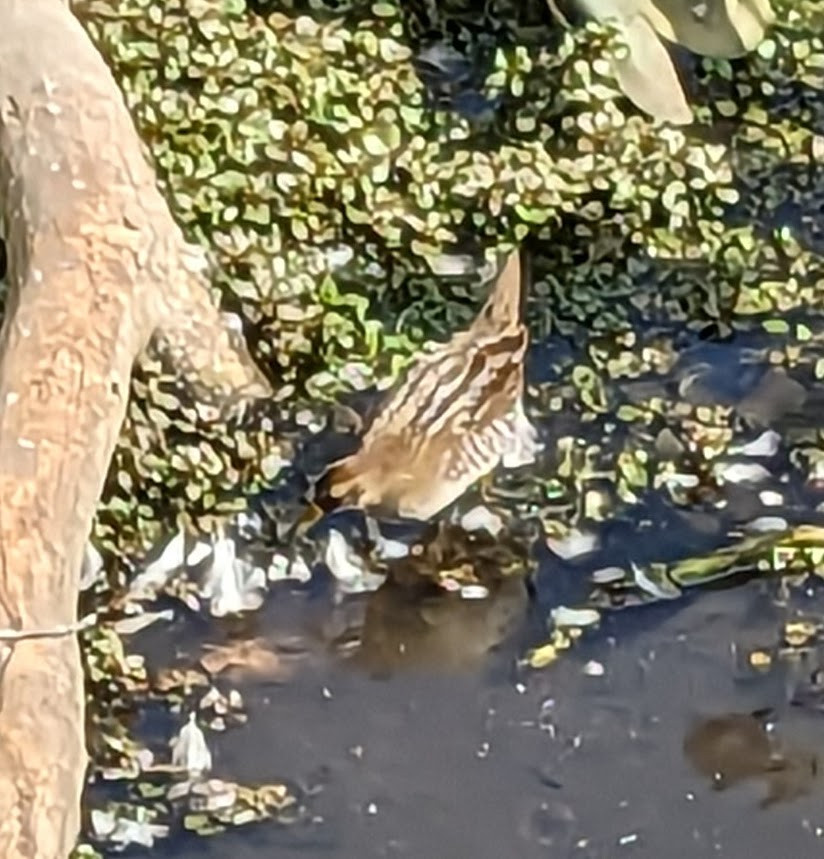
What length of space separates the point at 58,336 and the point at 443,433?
0.35 metres

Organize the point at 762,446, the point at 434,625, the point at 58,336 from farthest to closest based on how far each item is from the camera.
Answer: the point at 762,446 → the point at 434,625 → the point at 58,336

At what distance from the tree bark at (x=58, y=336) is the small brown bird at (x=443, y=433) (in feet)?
0.60

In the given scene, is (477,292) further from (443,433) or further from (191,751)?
(191,751)

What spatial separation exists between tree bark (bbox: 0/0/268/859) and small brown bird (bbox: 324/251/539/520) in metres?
0.18

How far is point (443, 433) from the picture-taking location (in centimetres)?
161

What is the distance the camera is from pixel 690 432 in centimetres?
167

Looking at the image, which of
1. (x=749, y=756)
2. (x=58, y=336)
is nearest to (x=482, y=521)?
(x=749, y=756)

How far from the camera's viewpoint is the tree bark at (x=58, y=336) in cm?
136

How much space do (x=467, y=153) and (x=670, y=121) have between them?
0.64 feet

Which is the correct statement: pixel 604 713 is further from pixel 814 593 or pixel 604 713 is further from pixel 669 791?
pixel 814 593

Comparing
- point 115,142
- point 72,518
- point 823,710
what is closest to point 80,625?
point 72,518

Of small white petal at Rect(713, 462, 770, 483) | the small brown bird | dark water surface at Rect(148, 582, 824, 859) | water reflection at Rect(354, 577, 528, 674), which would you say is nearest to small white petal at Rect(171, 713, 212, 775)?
dark water surface at Rect(148, 582, 824, 859)

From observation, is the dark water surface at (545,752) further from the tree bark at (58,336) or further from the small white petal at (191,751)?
the tree bark at (58,336)

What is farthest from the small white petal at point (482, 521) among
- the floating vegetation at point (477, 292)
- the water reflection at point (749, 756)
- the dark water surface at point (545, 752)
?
the water reflection at point (749, 756)
